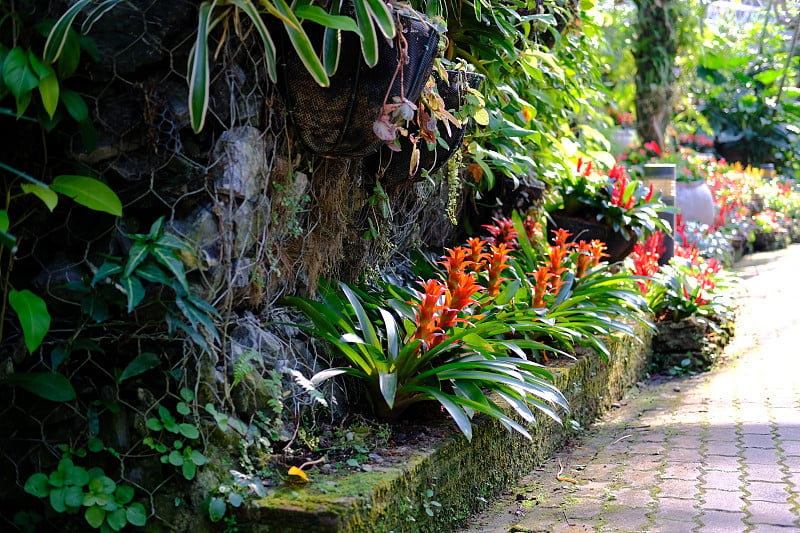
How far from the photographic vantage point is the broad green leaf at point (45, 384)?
84.0 inches

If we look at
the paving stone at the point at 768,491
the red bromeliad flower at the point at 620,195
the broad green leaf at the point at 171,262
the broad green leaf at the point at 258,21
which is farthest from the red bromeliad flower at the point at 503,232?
the broad green leaf at the point at 171,262

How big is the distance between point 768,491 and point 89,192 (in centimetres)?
259

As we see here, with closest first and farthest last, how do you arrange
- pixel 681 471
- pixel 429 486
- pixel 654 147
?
pixel 429 486, pixel 681 471, pixel 654 147

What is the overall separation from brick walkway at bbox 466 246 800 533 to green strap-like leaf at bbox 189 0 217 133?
165cm

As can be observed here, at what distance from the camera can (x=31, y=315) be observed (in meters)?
2.06

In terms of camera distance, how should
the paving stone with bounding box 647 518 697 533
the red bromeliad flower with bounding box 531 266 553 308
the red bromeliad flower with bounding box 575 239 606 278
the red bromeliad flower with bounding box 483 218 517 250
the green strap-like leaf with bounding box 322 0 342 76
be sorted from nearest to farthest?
the green strap-like leaf with bounding box 322 0 342 76 < the paving stone with bounding box 647 518 697 533 < the red bromeliad flower with bounding box 531 266 553 308 < the red bromeliad flower with bounding box 483 218 517 250 < the red bromeliad flower with bounding box 575 239 606 278

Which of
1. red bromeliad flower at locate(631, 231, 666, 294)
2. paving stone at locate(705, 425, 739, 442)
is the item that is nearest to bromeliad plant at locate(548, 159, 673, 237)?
red bromeliad flower at locate(631, 231, 666, 294)

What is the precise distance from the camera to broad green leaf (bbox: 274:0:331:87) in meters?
2.21

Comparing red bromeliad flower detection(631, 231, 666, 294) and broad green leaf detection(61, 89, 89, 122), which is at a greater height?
broad green leaf detection(61, 89, 89, 122)

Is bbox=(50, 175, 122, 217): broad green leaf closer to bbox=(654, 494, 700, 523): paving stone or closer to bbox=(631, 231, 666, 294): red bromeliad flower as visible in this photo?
bbox=(654, 494, 700, 523): paving stone

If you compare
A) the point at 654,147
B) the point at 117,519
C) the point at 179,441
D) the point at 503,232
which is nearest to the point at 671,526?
the point at 179,441

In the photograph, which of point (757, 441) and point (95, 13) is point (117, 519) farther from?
point (757, 441)

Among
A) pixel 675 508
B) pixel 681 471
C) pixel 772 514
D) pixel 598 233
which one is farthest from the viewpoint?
pixel 598 233

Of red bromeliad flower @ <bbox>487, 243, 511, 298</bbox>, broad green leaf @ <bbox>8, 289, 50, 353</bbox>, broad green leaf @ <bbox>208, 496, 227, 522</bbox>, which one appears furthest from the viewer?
red bromeliad flower @ <bbox>487, 243, 511, 298</bbox>
